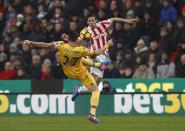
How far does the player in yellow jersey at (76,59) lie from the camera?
17641 millimetres

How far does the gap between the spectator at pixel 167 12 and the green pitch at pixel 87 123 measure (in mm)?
4936

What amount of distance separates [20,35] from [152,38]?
4.79 meters

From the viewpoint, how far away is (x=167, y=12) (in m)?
24.4

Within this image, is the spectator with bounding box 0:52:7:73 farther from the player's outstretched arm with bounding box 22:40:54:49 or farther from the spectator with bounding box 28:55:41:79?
the player's outstretched arm with bounding box 22:40:54:49

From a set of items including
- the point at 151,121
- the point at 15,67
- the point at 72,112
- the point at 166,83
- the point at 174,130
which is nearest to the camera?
the point at 174,130

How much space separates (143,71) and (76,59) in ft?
18.8

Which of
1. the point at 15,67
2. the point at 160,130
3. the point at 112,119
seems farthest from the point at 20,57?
the point at 160,130

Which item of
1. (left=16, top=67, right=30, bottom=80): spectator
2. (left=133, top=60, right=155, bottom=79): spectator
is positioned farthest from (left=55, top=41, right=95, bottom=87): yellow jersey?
(left=16, top=67, right=30, bottom=80): spectator

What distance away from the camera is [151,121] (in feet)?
62.0

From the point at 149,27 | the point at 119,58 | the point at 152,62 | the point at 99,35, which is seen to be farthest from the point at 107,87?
A: the point at 99,35

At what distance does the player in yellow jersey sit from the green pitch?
1.93 feet

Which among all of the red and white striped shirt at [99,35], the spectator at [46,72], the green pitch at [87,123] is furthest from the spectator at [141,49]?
the green pitch at [87,123]

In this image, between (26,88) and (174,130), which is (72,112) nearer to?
(26,88)

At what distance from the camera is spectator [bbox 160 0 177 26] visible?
79.8 ft
